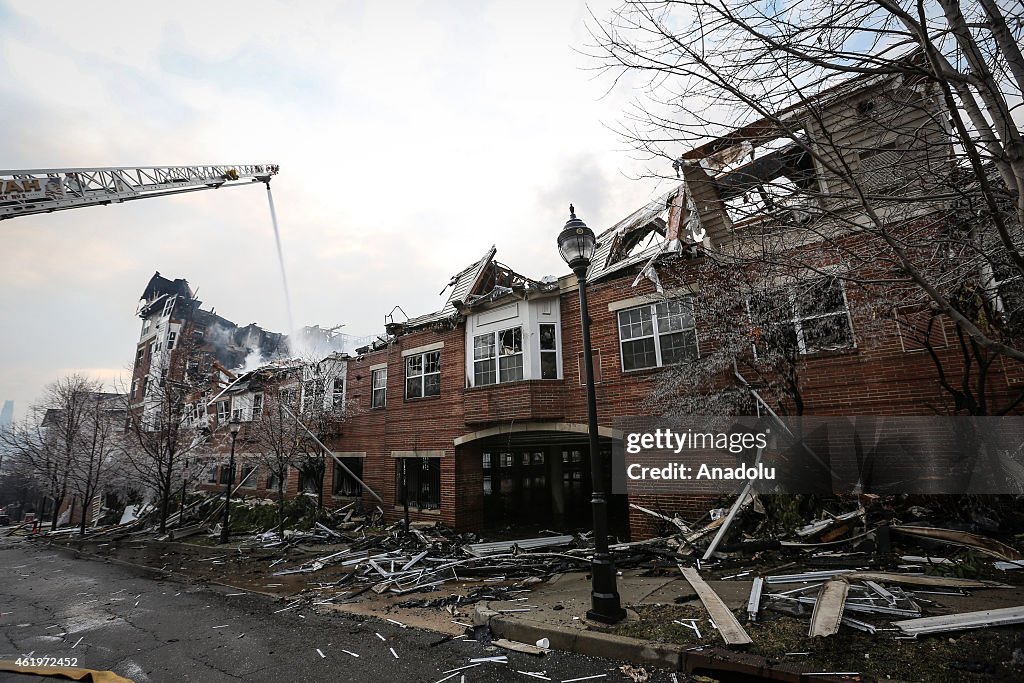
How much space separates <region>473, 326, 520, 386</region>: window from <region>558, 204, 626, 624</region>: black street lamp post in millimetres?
7161

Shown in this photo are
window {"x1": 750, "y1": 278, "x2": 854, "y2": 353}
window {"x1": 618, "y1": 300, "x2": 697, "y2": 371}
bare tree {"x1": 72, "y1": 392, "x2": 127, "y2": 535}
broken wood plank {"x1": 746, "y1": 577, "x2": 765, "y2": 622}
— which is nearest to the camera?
broken wood plank {"x1": 746, "y1": 577, "x2": 765, "y2": 622}

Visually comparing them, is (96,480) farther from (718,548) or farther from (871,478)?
(871,478)

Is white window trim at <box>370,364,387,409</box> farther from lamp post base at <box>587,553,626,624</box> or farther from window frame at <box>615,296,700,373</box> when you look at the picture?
lamp post base at <box>587,553,626,624</box>

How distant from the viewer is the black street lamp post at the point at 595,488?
6.20m

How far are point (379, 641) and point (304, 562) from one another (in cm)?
784

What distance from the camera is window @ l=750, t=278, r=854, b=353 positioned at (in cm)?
861

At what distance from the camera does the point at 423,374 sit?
17.9 meters

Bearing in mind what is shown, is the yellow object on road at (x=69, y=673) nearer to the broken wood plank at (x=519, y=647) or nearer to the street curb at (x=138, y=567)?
the broken wood plank at (x=519, y=647)

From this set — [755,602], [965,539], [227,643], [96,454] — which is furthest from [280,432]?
[965,539]

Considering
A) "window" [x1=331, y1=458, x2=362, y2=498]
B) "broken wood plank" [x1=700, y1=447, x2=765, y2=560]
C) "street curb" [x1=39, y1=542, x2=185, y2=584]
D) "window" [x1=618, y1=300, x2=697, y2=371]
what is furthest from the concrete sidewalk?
"window" [x1=331, y1=458, x2=362, y2=498]

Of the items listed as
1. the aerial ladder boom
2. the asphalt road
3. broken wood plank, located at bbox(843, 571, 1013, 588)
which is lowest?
the asphalt road

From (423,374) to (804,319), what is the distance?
13.0 meters

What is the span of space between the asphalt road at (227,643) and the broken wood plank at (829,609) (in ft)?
5.91


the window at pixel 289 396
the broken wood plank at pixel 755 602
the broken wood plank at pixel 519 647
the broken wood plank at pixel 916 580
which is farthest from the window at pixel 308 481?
the broken wood plank at pixel 916 580
